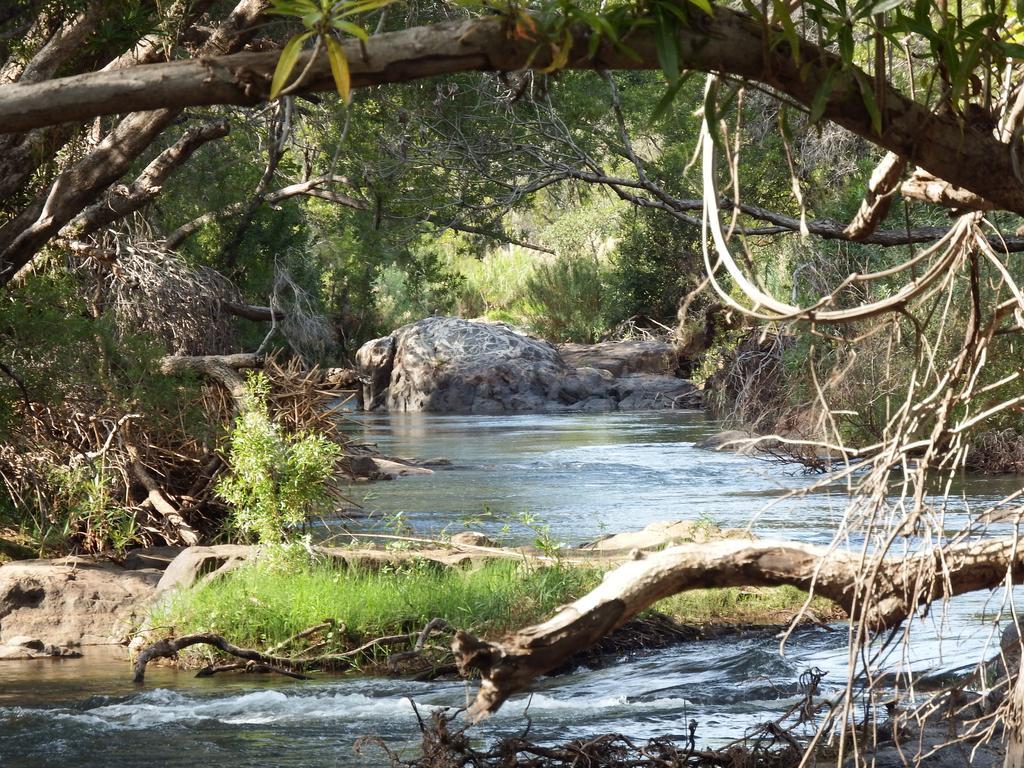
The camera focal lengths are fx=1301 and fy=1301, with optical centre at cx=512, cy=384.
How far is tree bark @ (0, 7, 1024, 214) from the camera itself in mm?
2082

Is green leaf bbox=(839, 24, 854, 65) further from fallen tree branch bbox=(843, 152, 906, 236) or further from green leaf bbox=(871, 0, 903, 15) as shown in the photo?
A: fallen tree branch bbox=(843, 152, 906, 236)

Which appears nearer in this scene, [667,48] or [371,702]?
[667,48]

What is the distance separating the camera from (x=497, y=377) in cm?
2581

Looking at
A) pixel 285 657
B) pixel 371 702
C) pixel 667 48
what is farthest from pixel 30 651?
pixel 667 48

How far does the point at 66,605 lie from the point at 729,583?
6.69 m

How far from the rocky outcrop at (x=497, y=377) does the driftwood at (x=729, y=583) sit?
839 inches

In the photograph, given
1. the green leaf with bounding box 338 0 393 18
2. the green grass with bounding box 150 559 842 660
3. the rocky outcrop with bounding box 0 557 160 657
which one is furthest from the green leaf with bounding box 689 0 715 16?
the rocky outcrop with bounding box 0 557 160 657

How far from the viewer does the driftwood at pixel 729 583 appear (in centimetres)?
274

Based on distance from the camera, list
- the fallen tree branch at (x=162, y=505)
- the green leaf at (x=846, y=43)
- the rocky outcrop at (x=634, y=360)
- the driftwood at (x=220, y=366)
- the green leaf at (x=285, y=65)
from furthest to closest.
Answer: the rocky outcrop at (x=634, y=360) < the driftwood at (x=220, y=366) < the fallen tree branch at (x=162, y=505) < the green leaf at (x=846, y=43) < the green leaf at (x=285, y=65)

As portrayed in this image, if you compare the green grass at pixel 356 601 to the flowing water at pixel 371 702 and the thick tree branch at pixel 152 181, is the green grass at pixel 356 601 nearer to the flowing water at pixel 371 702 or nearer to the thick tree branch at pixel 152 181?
the flowing water at pixel 371 702

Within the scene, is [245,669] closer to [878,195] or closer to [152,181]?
[152,181]

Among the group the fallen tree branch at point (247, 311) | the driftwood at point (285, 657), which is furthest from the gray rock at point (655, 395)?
the driftwood at point (285, 657)

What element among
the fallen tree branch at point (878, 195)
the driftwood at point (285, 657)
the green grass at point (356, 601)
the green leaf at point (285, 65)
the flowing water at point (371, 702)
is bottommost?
the flowing water at point (371, 702)

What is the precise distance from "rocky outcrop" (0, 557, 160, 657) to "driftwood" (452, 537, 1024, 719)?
6.22m
